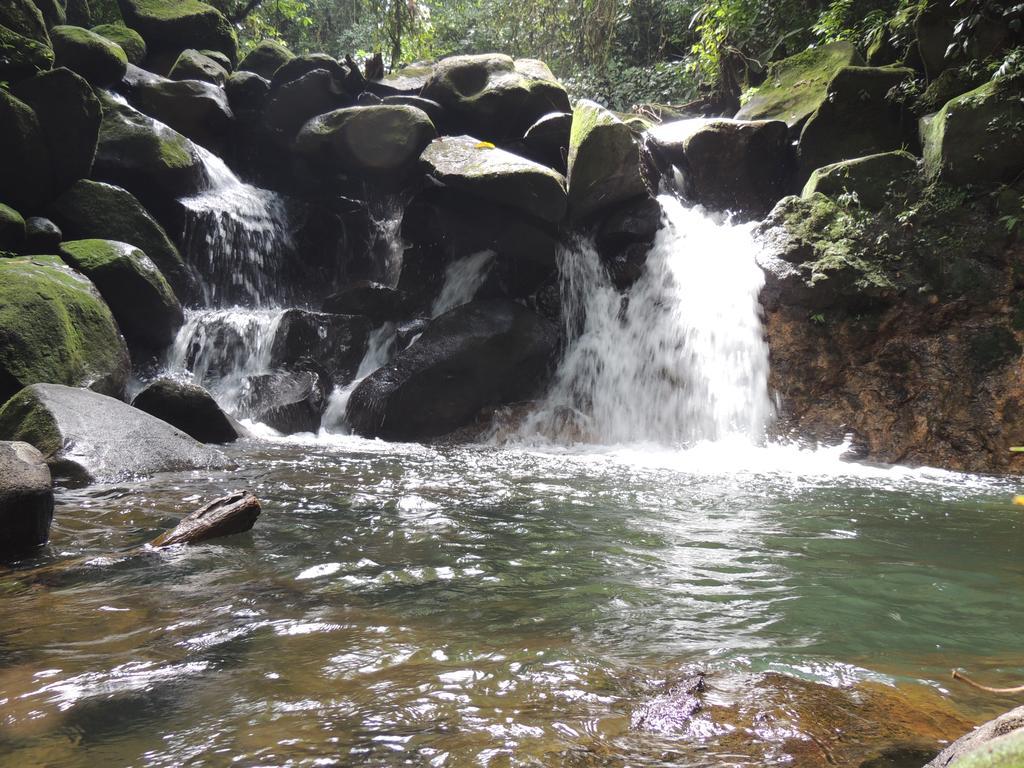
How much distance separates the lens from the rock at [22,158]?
9031mm

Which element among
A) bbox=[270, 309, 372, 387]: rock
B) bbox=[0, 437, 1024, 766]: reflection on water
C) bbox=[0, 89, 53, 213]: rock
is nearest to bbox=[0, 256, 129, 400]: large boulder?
bbox=[0, 89, 53, 213]: rock

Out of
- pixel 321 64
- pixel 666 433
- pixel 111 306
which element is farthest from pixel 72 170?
pixel 666 433

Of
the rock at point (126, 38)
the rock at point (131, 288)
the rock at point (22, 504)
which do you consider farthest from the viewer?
the rock at point (126, 38)

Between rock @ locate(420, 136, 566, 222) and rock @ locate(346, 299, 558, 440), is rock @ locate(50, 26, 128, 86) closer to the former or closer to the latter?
rock @ locate(420, 136, 566, 222)

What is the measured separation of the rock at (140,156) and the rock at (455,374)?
534 centimetres

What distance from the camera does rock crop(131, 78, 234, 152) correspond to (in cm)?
1267

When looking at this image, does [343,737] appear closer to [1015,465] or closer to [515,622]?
[515,622]

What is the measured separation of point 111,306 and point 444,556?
747 cm

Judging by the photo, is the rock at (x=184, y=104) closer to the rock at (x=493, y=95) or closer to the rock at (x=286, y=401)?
the rock at (x=493, y=95)

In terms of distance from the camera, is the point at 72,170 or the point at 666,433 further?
the point at 72,170

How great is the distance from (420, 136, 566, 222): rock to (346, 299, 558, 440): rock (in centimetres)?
151

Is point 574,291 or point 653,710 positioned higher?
point 574,291

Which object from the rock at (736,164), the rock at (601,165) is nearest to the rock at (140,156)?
the rock at (601,165)

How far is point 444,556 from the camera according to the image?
3.73 m
